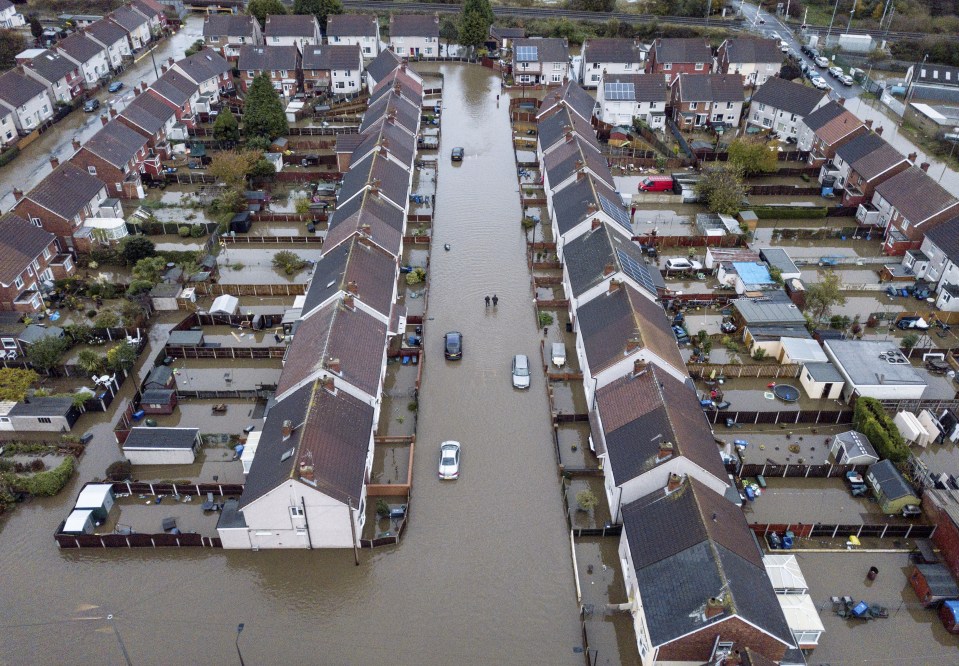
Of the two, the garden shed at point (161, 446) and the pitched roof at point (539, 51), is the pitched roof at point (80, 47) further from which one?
the garden shed at point (161, 446)

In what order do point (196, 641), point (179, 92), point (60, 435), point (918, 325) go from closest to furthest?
point (196, 641) < point (60, 435) < point (918, 325) < point (179, 92)

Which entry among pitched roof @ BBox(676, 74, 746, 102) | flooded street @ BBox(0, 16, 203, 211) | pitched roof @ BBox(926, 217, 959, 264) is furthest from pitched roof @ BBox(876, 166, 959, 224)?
flooded street @ BBox(0, 16, 203, 211)

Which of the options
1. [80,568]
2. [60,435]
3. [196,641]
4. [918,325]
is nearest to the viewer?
[196,641]

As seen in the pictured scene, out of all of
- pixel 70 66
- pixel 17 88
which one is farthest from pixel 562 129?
pixel 70 66

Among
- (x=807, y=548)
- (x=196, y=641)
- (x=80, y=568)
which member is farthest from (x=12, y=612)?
(x=807, y=548)

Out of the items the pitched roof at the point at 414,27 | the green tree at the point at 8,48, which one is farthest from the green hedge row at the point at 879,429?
the green tree at the point at 8,48

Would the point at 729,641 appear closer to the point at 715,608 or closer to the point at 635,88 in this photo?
the point at 715,608

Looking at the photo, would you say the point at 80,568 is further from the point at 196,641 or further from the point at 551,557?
the point at 551,557

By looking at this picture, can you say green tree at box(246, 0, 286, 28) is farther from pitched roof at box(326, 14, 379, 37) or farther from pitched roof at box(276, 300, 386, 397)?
pitched roof at box(276, 300, 386, 397)
